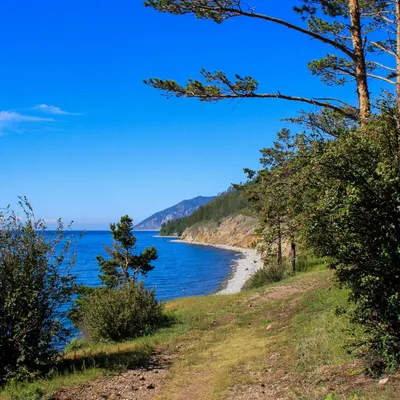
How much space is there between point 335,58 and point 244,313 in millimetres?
10491

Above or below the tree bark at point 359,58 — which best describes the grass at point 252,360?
below

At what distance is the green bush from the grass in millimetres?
1035

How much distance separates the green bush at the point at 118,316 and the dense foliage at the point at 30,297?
4.32 meters

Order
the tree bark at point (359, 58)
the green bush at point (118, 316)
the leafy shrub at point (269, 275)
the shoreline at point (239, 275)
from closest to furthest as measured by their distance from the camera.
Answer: the tree bark at point (359, 58) < the green bush at point (118, 316) < the leafy shrub at point (269, 275) < the shoreline at point (239, 275)

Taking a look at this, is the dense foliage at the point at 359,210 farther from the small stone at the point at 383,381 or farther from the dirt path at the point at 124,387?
the dirt path at the point at 124,387

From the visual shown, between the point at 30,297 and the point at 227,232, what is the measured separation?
5082 inches

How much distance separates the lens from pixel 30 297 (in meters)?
8.70

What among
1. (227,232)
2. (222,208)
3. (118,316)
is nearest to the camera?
(118,316)

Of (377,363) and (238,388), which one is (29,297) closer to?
(238,388)

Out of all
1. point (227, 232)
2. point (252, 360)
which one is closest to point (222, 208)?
point (227, 232)

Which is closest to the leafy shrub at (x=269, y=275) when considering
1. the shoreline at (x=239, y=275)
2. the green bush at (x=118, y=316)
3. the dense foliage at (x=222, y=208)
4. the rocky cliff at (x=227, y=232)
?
the shoreline at (x=239, y=275)

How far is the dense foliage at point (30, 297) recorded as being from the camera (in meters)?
8.43

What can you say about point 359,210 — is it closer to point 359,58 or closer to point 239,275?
point 359,58

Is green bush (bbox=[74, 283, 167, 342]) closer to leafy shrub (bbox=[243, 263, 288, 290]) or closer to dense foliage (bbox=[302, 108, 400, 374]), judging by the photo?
dense foliage (bbox=[302, 108, 400, 374])
